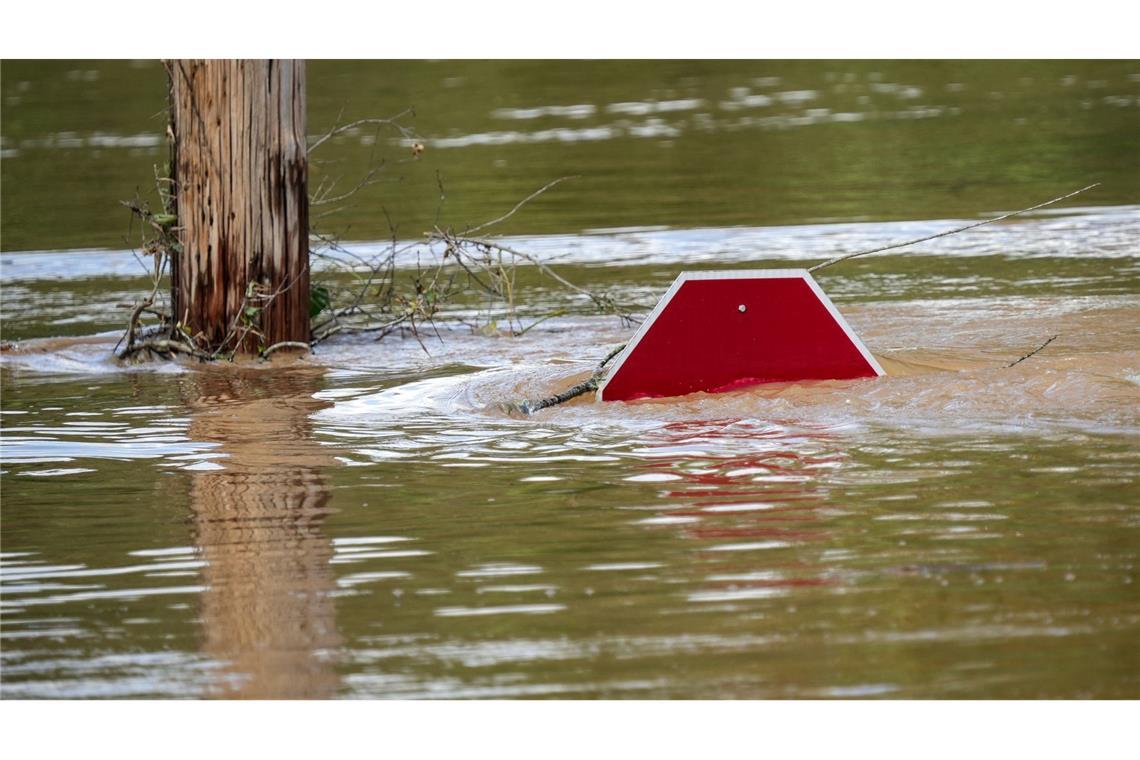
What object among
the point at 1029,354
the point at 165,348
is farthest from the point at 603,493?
the point at 165,348

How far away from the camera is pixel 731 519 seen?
5.57 meters

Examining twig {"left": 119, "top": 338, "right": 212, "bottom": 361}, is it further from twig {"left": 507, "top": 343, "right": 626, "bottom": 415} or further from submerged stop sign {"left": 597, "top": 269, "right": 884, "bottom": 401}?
submerged stop sign {"left": 597, "top": 269, "right": 884, "bottom": 401}

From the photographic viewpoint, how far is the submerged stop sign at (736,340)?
7176mm

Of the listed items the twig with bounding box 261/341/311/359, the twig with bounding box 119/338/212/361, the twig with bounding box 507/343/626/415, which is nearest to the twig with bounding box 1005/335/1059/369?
the twig with bounding box 507/343/626/415

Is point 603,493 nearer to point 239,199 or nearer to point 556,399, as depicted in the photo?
point 556,399

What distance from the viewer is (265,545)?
5.55m

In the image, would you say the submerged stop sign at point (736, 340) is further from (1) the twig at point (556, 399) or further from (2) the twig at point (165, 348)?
(2) the twig at point (165, 348)

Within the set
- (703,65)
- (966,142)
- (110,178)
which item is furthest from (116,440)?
(703,65)

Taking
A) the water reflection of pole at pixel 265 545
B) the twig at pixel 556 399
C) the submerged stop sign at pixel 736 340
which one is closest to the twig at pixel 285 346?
Result: the water reflection of pole at pixel 265 545

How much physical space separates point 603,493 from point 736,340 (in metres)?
1.50

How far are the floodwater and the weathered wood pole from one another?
336 mm

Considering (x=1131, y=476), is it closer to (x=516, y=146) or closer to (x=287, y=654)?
(x=287, y=654)

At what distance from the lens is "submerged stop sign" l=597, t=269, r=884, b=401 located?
718cm

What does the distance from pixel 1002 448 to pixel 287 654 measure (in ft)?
9.59
